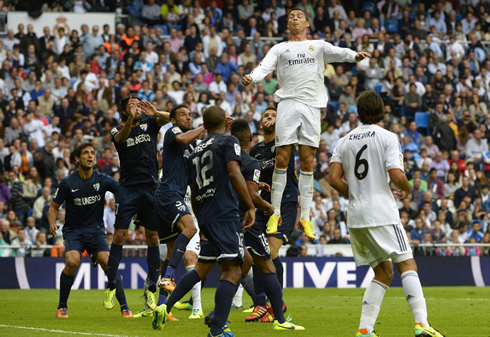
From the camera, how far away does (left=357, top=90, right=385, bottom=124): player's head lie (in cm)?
878

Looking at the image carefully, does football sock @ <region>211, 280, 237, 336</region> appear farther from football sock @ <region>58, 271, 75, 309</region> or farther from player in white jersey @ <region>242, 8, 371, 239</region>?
football sock @ <region>58, 271, 75, 309</region>

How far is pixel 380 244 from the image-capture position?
8.62 meters

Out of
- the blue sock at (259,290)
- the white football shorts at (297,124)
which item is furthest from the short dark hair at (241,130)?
the blue sock at (259,290)

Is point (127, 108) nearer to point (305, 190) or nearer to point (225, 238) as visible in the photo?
point (305, 190)

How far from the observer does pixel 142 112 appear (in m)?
12.7

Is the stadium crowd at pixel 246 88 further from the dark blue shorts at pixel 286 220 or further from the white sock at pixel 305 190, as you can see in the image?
the white sock at pixel 305 190

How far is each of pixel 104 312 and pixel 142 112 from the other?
3240 millimetres

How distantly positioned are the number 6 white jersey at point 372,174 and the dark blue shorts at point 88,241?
5.31 meters

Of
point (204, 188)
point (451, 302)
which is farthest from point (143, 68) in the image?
point (204, 188)

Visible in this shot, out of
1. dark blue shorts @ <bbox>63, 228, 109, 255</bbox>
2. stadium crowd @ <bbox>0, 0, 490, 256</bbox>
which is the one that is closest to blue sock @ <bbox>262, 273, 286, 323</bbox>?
dark blue shorts @ <bbox>63, 228, 109, 255</bbox>

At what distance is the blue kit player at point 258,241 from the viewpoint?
1011 cm

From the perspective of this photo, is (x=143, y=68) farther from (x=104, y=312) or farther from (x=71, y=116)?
(x=104, y=312)

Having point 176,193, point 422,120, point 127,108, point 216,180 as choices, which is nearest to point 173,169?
point 176,193

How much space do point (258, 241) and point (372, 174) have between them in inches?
105
